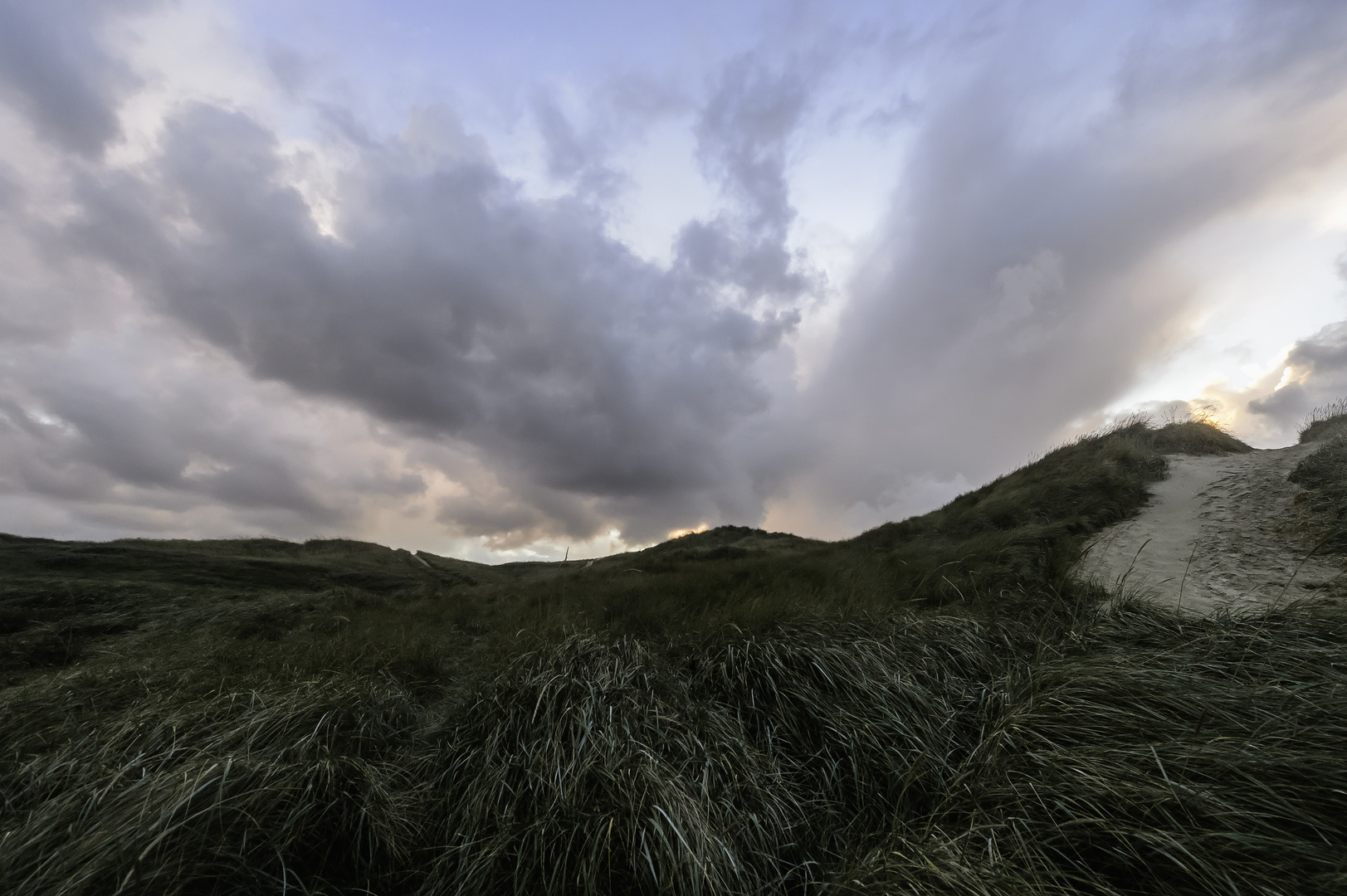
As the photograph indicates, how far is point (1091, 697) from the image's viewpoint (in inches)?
132

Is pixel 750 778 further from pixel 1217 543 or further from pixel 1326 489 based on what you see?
pixel 1326 489

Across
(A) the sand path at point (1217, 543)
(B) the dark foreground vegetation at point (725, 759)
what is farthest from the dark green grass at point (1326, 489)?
(B) the dark foreground vegetation at point (725, 759)

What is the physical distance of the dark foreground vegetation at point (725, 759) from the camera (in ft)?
7.34

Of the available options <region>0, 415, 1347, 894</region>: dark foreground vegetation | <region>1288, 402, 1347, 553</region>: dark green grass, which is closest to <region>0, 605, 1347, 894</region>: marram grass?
<region>0, 415, 1347, 894</region>: dark foreground vegetation

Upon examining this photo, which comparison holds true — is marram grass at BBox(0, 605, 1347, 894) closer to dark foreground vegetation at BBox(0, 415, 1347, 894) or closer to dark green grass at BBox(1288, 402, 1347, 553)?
dark foreground vegetation at BBox(0, 415, 1347, 894)

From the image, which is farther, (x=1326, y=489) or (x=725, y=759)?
(x=1326, y=489)

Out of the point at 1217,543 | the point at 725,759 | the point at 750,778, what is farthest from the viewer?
the point at 1217,543

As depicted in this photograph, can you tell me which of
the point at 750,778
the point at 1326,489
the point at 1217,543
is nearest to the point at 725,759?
the point at 750,778

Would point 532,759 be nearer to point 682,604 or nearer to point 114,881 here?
point 114,881

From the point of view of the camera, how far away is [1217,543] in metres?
8.59

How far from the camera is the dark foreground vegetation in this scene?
2236 mm

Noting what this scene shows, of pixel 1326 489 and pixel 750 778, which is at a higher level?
pixel 1326 489

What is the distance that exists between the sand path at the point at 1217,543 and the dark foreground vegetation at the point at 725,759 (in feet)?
6.64

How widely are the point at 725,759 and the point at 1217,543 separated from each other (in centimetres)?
1039
